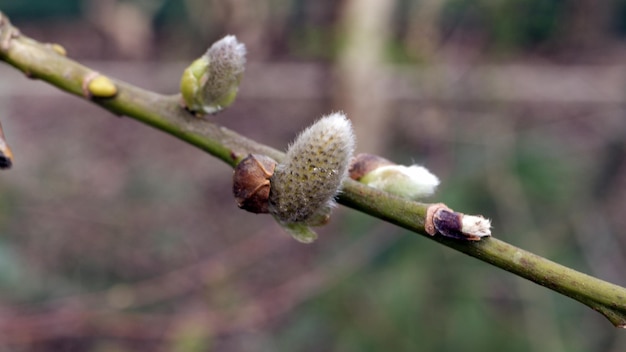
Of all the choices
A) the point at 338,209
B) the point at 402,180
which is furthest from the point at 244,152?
the point at 338,209

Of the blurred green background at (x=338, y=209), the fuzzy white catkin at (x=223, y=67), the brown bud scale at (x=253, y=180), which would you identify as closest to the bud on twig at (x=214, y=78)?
the fuzzy white catkin at (x=223, y=67)

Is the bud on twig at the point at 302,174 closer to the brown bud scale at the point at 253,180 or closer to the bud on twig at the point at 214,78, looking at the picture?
the brown bud scale at the point at 253,180

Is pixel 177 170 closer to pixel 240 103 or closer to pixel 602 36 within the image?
pixel 240 103

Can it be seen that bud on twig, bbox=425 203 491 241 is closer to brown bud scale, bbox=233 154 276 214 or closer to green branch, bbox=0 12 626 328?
green branch, bbox=0 12 626 328

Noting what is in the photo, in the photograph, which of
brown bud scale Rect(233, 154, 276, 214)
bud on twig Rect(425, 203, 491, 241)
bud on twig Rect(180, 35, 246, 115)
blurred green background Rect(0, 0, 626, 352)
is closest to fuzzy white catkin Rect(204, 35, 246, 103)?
bud on twig Rect(180, 35, 246, 115)

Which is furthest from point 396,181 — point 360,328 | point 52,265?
point 52,265
